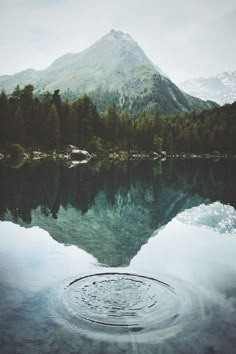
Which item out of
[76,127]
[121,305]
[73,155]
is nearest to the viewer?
[121,305]

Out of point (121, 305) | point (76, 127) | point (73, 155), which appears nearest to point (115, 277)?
point (121, 305)

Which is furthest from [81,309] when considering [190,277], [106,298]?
[190,277]

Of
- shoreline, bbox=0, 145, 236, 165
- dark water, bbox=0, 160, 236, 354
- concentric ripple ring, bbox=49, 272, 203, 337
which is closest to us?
dark water, bbox=0, 160, 236, 354

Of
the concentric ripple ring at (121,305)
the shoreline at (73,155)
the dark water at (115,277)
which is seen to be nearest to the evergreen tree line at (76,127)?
the shoreline at (73,155)

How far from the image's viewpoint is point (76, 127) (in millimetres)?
113125

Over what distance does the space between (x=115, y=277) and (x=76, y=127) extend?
9985 cm

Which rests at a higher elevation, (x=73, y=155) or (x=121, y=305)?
(x=121, y=305)

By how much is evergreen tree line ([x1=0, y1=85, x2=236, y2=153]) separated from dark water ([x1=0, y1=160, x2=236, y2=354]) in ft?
196

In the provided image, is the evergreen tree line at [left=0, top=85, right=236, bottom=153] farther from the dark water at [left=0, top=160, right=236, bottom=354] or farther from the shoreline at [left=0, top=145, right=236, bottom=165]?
the dark water at [left=0, top=160, right=236, bottom=354]

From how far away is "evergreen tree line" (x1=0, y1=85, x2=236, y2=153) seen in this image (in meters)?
92.2

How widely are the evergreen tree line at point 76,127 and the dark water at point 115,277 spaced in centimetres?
5984

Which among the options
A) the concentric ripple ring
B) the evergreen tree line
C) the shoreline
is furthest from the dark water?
the evergreen tree line

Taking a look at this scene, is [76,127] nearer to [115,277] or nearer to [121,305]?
[115,277]

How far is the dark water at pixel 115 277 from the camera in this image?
414 inches
